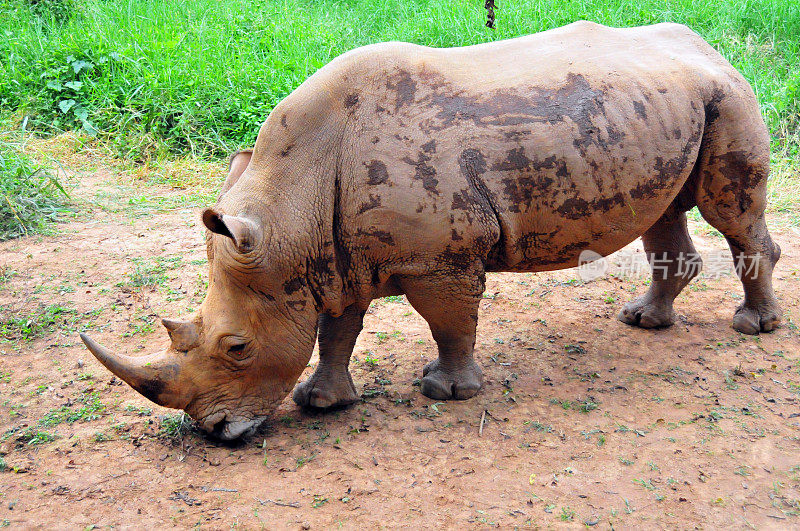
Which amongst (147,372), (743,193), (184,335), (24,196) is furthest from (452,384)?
(24,196)

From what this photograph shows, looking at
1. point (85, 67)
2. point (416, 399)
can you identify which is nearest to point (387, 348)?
point (416, 399)

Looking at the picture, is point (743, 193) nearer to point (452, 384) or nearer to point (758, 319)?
point (758, 319)

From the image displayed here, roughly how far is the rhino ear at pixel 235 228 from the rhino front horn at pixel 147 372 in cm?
67

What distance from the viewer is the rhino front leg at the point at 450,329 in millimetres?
3881

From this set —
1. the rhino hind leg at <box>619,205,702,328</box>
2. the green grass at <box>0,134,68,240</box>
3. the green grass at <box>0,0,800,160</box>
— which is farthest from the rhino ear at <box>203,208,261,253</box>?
the green grass at <box>0,0,800,160</box>

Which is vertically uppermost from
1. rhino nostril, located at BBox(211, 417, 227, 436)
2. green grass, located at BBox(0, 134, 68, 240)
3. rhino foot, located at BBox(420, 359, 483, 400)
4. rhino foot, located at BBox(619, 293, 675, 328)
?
green grass, located at BBox(0, 134, 68, 240)

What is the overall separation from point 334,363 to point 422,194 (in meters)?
1.12

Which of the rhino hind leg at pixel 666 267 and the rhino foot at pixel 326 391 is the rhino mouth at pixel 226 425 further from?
the rhino hind leg at pixel 666 267

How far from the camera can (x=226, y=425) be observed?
372 centimetres

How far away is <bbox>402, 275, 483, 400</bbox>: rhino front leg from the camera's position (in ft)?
12.7

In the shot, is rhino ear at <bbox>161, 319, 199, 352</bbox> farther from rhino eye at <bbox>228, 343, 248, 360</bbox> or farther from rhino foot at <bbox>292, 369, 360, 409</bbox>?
rhino foot at <bbox>292, 369, 360, 409</bbox>

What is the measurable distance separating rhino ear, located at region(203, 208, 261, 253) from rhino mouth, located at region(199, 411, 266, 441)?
85cm

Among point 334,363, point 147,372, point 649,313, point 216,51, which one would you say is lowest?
point 649,313

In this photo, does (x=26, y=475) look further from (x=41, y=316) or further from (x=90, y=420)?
(x=41, y=316)
